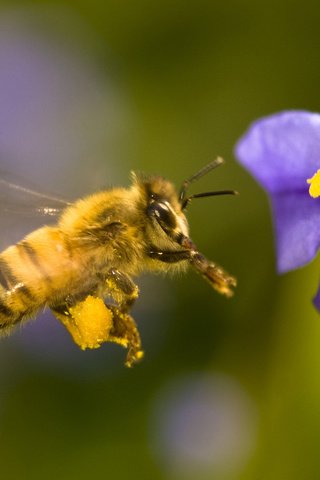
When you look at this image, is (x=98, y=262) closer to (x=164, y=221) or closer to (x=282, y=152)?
(x=164, y=221)

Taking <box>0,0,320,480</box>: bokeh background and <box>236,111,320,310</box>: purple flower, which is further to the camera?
<box>0,0,320,480</box>: bokeh background

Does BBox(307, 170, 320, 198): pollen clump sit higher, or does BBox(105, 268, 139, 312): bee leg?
BBox(307, 170, 320, 198): pollen clump

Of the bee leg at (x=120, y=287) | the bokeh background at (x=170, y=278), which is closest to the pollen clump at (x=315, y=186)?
the bee leg at (x=120, y=287)

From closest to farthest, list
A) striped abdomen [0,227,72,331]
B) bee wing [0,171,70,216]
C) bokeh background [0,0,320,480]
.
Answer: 1. striped abdomen [0,227,72,331]
2. bee wing [0,171,70,216]
3. bokeh background [0,0,320,480]

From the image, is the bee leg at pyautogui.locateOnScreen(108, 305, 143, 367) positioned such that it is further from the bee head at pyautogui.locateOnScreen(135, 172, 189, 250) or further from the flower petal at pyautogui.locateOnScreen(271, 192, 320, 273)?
the flower petal at pyautogui.locateOnScreen(271, 192, 320, 273)

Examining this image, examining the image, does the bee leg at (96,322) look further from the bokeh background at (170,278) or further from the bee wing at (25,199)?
the bokeh background at (170,278)

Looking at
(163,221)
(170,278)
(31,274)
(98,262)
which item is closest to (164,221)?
(163,221)

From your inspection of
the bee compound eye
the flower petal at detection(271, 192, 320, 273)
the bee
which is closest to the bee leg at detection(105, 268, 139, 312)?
the bee
